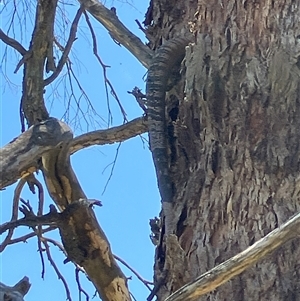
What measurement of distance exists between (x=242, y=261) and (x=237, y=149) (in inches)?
18.4

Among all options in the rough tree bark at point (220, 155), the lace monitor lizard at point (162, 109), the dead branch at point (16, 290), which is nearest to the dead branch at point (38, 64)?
the rough tree bark at point (220, 155)

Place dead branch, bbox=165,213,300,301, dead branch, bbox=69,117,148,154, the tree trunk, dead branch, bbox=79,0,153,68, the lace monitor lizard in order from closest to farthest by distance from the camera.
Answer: dead branch, bbox=165,213,300,301
the tree trunk
the lace monitor lizard
dead branch, bbox=69,117,148,154
dead branch, bbox=79,0,153,68

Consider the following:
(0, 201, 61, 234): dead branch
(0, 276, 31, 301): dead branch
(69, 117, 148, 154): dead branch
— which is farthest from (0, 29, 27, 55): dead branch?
(0, 276, 31, 301): dead branch

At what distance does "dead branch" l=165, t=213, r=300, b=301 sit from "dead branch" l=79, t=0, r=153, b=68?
102 centimetres

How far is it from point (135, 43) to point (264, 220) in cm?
76

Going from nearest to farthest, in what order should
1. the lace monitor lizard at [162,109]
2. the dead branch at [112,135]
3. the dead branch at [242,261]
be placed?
1. the dead branch at [242,261]
2. the lace monitor lizard at [162,109]
3. the dead branch at [112,135]

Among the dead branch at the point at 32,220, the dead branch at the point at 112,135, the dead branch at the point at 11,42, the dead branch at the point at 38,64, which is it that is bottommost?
the dead branch at the point at 32,220

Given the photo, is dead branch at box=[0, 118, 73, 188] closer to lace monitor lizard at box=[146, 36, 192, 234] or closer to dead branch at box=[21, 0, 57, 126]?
dead branch at box=[21, 0, 57, 126]

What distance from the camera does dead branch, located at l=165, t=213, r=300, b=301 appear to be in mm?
1117

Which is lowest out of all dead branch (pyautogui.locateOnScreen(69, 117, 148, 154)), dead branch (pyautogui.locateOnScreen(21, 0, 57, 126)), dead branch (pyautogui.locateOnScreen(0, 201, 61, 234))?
dead branch (pyautogui.locateOnScreen(0, 201, 61, 234))

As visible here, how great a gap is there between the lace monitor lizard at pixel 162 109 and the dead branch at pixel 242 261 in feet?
1.63

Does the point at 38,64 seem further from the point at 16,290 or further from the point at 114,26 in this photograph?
the point at 16,290

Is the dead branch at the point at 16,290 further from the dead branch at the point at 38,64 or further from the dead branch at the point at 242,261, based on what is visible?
the dead branch at the point at 242,261

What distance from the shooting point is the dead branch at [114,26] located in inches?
81.1
